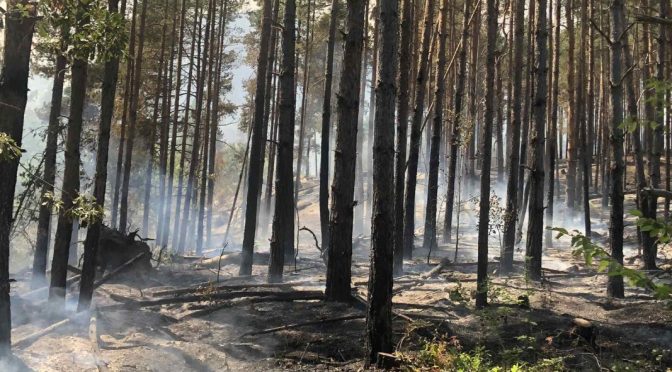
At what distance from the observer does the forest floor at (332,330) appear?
666 cm

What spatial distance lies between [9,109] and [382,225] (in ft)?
15.7

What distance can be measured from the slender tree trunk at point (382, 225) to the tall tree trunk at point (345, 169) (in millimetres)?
2718

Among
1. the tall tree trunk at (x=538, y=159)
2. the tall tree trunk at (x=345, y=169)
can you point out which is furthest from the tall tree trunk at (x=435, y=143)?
the tall tree trunk at (x=345, y=169)

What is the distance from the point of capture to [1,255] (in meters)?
6.46

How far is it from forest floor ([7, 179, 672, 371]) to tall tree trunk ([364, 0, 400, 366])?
1.17ft

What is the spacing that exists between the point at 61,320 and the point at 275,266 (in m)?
4.92

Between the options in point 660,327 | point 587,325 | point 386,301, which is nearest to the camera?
point 386,301

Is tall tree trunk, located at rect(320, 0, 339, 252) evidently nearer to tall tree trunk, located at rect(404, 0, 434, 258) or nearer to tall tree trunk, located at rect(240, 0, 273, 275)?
tall tree trunk, located at rect(240, 0, 273, 275)

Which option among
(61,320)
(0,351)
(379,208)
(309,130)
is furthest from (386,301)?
(309,130)

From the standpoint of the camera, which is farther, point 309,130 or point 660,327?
point 309,130

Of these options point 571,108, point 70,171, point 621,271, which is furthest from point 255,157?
point 571,108

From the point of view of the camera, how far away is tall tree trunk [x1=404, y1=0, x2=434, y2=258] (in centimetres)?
1366

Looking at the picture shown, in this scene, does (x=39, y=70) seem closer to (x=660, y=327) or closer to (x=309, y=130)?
(x=660, y=327)

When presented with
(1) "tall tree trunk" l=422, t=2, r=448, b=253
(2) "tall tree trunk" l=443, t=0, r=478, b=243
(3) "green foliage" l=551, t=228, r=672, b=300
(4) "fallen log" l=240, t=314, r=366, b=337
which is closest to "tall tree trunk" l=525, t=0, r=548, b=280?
(2) "tall tree trunk" l=443, t=0, r=478, b=243
